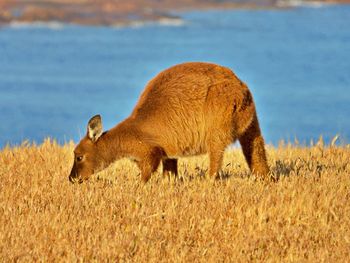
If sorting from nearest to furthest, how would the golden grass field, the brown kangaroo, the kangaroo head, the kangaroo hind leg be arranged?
the golden grass field < the brown kangaroo < the kangaroo head < the kangaroo hind leg

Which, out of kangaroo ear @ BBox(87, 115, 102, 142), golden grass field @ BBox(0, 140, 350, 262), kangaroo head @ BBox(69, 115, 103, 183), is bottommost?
golden grass field @ BBox(0, 140, 350, 262)

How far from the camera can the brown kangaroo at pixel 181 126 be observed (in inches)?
333

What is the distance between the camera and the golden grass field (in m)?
6.54

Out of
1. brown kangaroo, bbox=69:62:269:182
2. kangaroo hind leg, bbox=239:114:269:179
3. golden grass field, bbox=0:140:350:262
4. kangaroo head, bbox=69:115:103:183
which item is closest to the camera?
golden grass field, bbox=0:140:350:262

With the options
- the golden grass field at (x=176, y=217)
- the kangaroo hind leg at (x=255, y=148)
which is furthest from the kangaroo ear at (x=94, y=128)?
the kangaroo hind leg at (x=255, y=148)

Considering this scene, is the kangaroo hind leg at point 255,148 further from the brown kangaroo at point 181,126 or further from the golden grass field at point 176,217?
the golden grass field at point 176,217

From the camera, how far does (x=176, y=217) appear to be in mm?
7359

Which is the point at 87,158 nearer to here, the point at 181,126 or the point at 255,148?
the point at 181,126

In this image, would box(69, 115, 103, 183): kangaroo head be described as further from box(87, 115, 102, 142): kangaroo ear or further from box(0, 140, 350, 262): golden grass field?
box(0, 140, 350, 262): golden grass field

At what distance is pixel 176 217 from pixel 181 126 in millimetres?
1495

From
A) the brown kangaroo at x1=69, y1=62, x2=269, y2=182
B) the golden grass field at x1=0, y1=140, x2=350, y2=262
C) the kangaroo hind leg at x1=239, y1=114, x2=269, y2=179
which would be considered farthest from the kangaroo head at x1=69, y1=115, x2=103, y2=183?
the kangaroo hind leg at x1=239, y1=114, x2=269, y2=179

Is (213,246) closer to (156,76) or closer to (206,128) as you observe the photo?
(206,128)

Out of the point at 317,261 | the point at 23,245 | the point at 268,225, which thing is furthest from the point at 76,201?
the point at 317,261

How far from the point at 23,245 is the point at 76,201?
1295 mm
